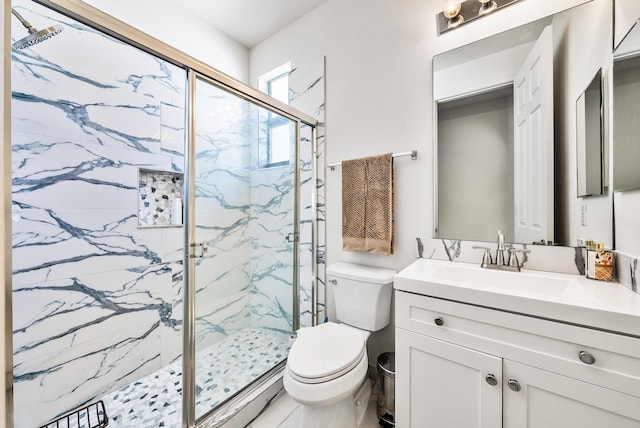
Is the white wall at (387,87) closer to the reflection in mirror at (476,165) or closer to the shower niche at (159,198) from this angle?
the reflection in mirror at (476,165)

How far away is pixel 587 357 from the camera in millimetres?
724

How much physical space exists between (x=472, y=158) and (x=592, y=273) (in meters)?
0.70

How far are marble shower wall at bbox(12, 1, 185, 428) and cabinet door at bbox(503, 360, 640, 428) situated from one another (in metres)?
1.98

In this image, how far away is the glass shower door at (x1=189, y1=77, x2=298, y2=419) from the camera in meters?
1.38

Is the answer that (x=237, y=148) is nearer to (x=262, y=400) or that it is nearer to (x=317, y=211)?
(x=317, y=211)

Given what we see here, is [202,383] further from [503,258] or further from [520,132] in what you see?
[520,132]

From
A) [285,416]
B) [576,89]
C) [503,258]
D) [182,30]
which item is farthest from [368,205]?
[182,30]

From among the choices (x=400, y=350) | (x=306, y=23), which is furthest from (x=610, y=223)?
(x=306, y=23)

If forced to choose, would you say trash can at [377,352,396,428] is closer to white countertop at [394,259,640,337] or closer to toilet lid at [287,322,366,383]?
toilet lid at [287,322,366,383]

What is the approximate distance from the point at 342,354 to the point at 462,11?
189 cm

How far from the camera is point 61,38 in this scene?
1.38 m

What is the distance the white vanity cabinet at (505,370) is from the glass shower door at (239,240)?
40.2 inches

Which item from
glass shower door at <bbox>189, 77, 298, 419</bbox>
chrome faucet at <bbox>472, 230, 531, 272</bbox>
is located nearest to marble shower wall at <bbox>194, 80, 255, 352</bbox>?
glass shower door at <bbox>189, 77, 298, 419</bbox>

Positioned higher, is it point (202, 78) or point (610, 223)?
point (202, 78)
